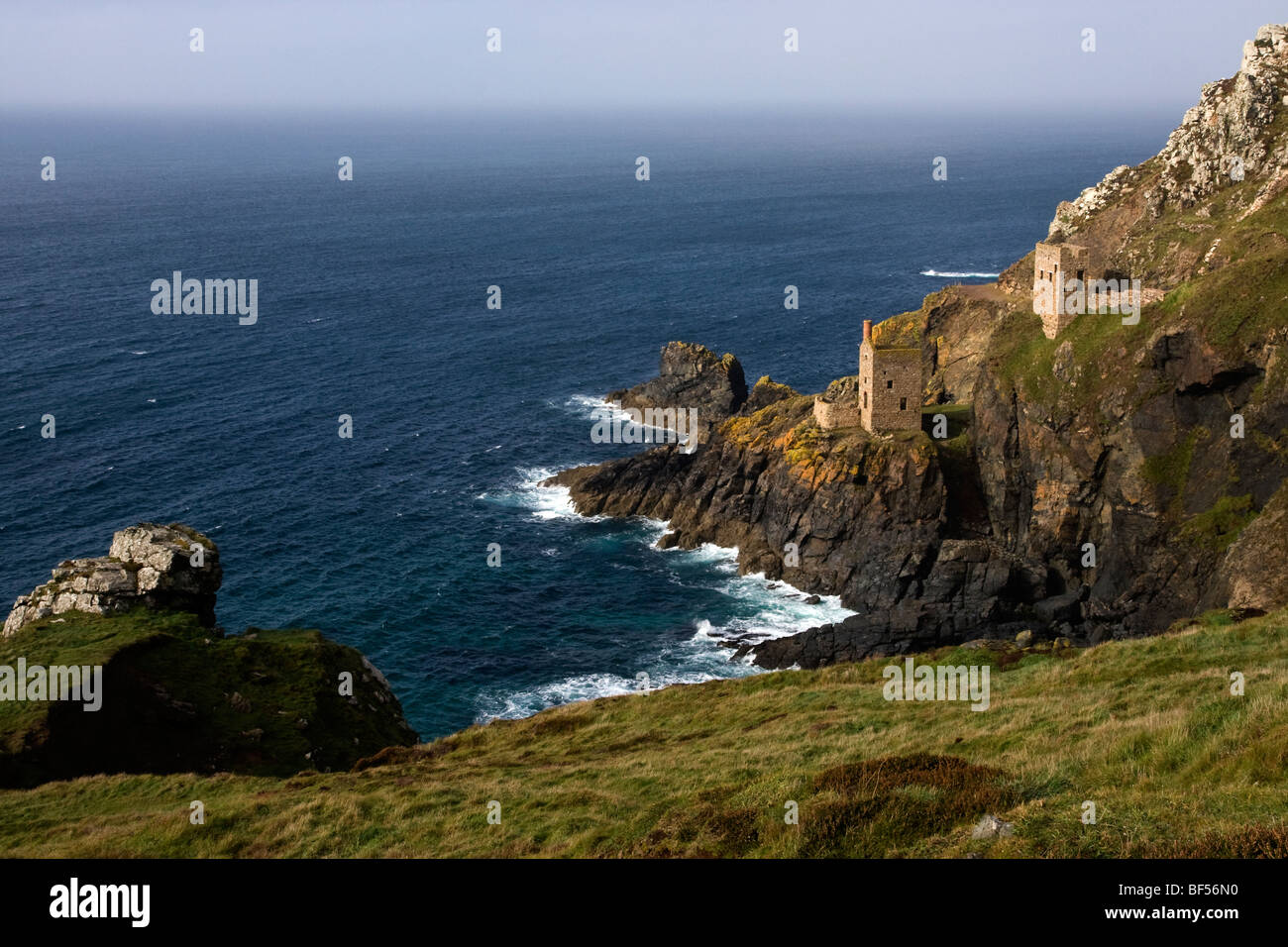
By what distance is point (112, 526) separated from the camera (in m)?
80.5

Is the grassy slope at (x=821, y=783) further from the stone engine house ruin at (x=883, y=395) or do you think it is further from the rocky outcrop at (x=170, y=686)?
the stone engine house ruin at (x=883, y=395)

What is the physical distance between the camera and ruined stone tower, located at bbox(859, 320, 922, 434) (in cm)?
7706

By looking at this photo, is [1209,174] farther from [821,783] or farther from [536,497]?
[821,783]

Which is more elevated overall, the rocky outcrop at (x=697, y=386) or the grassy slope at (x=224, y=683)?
the rocky outcrop at (x=697, y=386)

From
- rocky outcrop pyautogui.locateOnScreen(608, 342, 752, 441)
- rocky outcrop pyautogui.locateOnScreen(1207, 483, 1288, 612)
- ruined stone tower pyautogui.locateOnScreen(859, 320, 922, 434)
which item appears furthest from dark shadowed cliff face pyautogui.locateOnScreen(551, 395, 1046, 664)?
rocky outcrop pyautogui.locateOnScreen(608, 342, 752, 441)

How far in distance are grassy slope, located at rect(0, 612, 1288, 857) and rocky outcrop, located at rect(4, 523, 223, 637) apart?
12472 mm

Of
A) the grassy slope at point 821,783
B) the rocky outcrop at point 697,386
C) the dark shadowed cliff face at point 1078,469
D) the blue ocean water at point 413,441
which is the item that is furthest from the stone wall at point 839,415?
the grassy slope at point 821,783

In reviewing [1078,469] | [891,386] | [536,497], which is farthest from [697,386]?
[1078,469]

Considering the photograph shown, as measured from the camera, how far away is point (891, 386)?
7769 centimetres

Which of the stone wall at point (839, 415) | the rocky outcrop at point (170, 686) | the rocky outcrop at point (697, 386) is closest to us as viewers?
the rocky outcrop at point (170, 686)

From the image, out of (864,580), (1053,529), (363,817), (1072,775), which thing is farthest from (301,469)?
(1072,775)

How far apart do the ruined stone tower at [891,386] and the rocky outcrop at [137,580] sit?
46.4 meters

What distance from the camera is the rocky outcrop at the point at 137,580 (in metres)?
44.8
